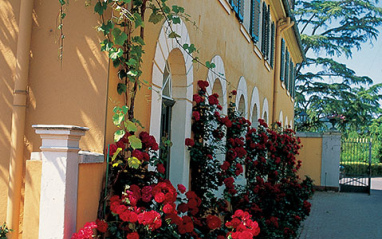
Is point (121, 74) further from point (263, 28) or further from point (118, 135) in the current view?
point (263, 28)

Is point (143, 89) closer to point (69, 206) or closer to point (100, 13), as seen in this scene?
point (100, 13)

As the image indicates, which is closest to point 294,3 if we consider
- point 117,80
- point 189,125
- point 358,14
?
point 358,14

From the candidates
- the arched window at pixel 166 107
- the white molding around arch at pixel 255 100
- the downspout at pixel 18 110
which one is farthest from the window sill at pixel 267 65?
the downspout at pixel 18 110

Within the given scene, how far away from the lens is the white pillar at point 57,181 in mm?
3197

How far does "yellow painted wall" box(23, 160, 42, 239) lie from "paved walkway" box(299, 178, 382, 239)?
6.24m

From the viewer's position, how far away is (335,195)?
1694 centimetres

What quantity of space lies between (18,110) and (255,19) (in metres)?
7.11

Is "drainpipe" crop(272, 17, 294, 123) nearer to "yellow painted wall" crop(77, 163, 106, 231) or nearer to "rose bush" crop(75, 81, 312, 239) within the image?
"rose bush" crop(75, 81, 312, 239)

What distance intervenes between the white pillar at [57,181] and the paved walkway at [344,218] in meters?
6.26

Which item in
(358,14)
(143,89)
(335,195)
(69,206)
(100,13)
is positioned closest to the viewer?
(69,206)

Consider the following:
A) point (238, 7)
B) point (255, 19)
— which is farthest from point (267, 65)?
point (238, 7)

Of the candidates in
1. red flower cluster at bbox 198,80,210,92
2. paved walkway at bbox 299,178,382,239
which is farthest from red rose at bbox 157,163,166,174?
paved walkway at bbox 299,178,382,239

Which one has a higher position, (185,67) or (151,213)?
(185,67)

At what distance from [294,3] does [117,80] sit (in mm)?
24380
